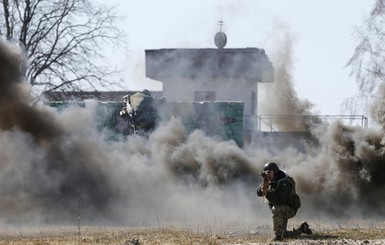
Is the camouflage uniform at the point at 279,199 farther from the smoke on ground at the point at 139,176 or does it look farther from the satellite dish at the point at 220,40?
the satellite dish at the point at 220,40

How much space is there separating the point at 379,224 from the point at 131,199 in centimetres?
678

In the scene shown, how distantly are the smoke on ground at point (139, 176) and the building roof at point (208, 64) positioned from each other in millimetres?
15649

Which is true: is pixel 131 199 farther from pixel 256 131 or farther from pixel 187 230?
pixel 256 131

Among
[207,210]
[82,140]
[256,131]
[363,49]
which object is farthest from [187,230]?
[363,49]

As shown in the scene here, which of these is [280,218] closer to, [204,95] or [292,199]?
[292,199]

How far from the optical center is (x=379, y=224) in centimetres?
2069

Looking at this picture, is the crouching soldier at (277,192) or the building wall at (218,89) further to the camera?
the building wall at (218,89)

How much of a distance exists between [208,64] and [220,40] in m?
3.82

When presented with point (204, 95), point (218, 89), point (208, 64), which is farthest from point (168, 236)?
point (218, 89)

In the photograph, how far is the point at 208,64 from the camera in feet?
138

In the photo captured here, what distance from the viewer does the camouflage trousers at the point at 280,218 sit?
55.6ft

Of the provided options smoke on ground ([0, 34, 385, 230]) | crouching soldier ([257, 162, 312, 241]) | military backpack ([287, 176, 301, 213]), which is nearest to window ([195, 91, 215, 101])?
smoke on ground ([0, 34, 385, 230])

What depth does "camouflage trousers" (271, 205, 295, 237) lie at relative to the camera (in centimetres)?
1695

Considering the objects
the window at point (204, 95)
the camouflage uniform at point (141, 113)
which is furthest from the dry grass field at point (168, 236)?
the window at point (204, 95)
